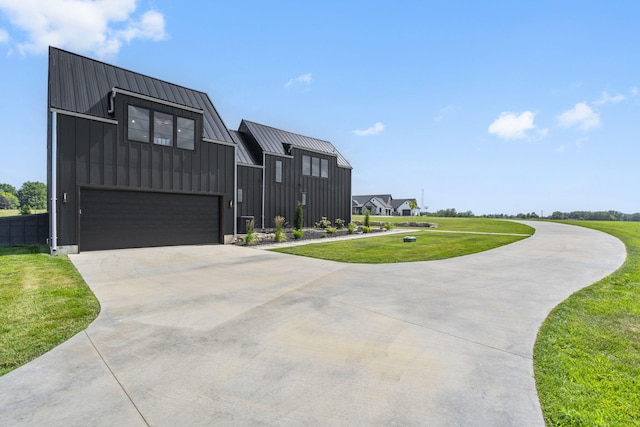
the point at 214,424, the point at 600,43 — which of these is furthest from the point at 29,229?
the point at 600,43

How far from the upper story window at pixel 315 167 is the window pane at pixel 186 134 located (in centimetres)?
771

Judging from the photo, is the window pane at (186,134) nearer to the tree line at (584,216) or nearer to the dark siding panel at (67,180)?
the dark siding panel at (67,180)

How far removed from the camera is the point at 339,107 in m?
18.1

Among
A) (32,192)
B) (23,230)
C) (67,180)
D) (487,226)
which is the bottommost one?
(487,226)

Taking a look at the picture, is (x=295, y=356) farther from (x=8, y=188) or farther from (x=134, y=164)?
(x=8, y=188)

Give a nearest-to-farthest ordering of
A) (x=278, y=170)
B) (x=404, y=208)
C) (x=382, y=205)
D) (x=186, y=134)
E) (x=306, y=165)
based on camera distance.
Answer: (x=186, y=134) < (x=278, y=170) < (x=306, y=165) < (x=382, y=205) < (x=404, y=208)

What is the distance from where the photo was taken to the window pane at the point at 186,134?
1209 centimetres

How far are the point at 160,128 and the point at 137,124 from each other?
31.2 inches

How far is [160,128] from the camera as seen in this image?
38.2ft

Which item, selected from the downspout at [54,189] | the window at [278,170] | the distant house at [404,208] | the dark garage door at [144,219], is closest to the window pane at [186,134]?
the dark garage door at [144,219]

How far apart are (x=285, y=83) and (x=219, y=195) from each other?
251 inches

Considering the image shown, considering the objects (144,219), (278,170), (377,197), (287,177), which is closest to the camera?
(144,219)

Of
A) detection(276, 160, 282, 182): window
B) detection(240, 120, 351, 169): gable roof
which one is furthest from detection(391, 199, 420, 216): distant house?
detection(276, 160, 282, 182): window

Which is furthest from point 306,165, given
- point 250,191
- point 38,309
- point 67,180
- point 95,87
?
point 38,309
